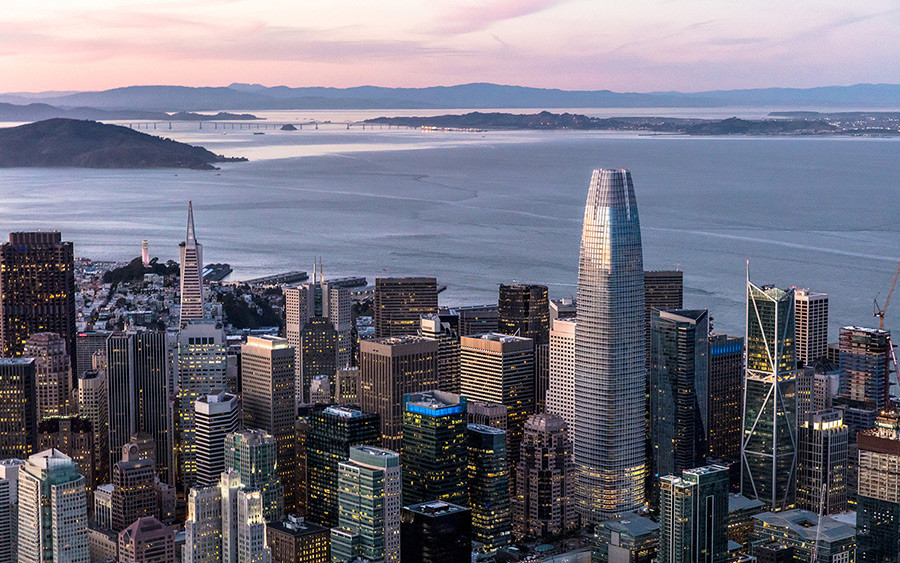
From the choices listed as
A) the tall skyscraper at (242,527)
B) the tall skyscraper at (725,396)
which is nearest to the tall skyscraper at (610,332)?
the tall skyscraper at (725,396)

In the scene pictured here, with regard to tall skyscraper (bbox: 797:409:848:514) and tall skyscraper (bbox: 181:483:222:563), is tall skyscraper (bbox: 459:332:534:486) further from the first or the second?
tall skyscraper (bbox: 181:483:222:563)

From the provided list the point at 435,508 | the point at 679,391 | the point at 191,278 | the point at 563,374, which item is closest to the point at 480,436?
the point at 435,508

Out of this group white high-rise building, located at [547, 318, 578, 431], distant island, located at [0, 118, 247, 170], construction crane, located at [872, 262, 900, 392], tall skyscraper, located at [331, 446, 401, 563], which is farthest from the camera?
distant island, located at [0, 118, 247, 170]

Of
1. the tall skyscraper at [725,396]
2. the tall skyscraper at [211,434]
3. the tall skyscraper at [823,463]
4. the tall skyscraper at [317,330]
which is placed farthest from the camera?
the tall skyscraper at [317,330]

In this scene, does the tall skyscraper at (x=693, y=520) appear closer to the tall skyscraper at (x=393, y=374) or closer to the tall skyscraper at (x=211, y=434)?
the tall skyscraper at (x=393, y=374)

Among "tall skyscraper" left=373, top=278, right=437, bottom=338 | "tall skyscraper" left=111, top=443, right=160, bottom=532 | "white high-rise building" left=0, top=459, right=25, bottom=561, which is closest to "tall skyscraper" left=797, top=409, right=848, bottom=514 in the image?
"tall skyscraper" left=373, top=278, right=437, bottom=338

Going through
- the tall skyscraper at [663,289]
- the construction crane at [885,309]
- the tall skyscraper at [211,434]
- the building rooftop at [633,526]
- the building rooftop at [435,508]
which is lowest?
the building rooftop at [633,526]
